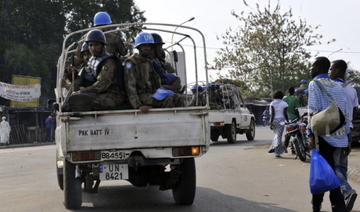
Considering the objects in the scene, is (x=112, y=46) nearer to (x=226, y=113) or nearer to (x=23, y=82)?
(x=226, y=113)

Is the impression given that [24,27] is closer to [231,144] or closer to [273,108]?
[231,144]

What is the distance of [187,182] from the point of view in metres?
8.18

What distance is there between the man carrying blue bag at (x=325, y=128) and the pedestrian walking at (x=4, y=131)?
27.6m

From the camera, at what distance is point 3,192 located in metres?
10.7

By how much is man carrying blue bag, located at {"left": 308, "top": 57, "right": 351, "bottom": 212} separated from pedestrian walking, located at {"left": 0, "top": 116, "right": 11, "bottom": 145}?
27.6m

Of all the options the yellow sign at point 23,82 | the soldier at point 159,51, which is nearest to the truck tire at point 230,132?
the soldier at point 159,51

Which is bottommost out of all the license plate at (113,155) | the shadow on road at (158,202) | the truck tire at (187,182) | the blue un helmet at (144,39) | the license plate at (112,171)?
the shadow on road at (158,202)

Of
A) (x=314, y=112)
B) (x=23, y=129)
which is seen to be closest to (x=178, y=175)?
(x=314, y=112)

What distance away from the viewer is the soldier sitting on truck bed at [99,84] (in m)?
7.56

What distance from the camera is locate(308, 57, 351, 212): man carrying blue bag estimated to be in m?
6.73

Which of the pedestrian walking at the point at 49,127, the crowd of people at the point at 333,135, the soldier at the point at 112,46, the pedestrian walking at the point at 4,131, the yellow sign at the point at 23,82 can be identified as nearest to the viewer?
the crowd of people at the point at 333,135

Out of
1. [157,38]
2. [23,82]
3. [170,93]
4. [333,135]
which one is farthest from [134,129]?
[23,82]

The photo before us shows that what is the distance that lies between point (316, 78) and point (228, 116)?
15.3 meters

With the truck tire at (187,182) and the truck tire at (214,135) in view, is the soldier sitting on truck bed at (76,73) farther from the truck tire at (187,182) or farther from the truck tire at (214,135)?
the truck tire at (214,135)
